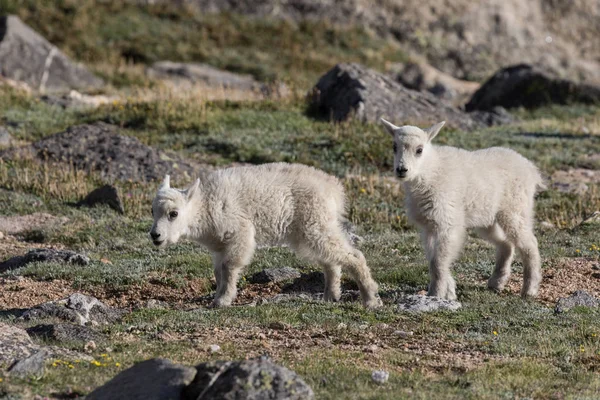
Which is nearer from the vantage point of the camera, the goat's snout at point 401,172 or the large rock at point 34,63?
the goat's snout at point 401,172

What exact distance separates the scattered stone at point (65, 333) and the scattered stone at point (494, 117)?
19.7 meters

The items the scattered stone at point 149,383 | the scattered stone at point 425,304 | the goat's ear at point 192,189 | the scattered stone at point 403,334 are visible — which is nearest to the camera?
the scattered stone at point 149,383

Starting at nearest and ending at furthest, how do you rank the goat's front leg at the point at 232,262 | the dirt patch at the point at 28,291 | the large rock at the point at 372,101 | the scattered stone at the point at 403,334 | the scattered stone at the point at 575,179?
1. the scattered stone at the point at 403,334
2. the goat's front leg at the point at 232,262
3. the dirt patch at the point at 28,291
4. the scattered stone at the point at 575,179
5. the large rock at the point at 372,101

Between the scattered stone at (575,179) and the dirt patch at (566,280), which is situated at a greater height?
the scattered stone at (575,179)

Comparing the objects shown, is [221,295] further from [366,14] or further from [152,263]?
[366,14]

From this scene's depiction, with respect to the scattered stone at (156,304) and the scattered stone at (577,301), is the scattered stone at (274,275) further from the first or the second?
the scattered stone at (577,301)

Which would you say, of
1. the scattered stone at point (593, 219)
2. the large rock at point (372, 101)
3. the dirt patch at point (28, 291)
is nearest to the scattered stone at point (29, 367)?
the dirt patch at point (28, 291)

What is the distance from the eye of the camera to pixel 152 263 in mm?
14398

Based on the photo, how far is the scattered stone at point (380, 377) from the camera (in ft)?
27.2

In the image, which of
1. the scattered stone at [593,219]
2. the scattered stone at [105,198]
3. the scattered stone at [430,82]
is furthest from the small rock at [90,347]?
the scattered stone at [430,82]

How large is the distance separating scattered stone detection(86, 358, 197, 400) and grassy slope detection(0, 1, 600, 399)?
0.70 meters

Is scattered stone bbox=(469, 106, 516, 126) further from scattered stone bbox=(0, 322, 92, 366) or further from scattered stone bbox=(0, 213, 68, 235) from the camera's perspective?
scattered stone bbox=(0, 322, 92, 366)

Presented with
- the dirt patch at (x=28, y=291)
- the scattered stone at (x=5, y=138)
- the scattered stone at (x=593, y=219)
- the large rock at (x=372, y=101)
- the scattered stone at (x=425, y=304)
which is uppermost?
the large rock at (x=372, y=101)

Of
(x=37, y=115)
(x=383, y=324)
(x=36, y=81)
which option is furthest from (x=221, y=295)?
(x=36, y=81)
